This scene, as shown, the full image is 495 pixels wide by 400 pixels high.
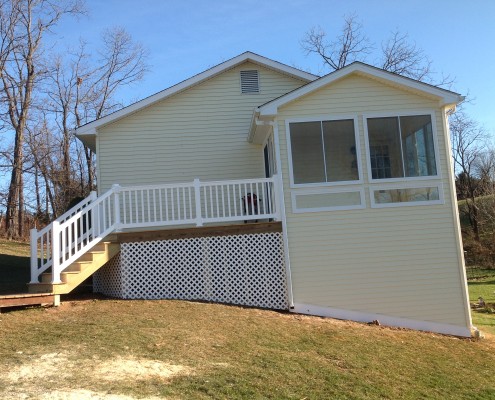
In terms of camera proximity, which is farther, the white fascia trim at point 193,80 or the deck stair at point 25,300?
the white fascia trim at point 193,80

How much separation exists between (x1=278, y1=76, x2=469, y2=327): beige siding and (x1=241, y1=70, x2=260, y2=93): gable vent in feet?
10.1

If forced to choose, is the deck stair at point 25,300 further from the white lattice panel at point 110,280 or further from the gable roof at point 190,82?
the gable roof at point 190,82

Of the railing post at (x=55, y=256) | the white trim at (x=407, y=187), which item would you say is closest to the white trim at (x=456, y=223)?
the white trim at (x=407, y=187)

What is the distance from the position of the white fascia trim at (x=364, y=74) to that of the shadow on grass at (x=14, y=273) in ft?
22.0

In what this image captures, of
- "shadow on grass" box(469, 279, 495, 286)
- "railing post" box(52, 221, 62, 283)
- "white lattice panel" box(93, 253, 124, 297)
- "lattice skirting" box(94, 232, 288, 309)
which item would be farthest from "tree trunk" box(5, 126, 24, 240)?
"shadow on grass" box(469, 279, 495, 286)

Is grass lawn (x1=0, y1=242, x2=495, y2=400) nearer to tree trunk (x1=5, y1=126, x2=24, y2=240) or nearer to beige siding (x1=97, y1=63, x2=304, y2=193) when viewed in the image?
beige siding (x1=97, y1=63, x2=304, y2=193)

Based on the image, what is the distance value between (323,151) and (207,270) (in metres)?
3.50

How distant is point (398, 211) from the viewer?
33.6 feet

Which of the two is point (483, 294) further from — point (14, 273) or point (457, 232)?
point (14, 273)

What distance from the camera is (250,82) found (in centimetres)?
1309

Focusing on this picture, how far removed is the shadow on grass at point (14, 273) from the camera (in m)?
11.1

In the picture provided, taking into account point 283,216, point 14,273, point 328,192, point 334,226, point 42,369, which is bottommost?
point 42,369

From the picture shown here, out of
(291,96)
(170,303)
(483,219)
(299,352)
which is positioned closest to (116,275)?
(170,303)

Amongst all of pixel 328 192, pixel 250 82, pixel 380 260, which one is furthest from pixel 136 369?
pixel 250 82
